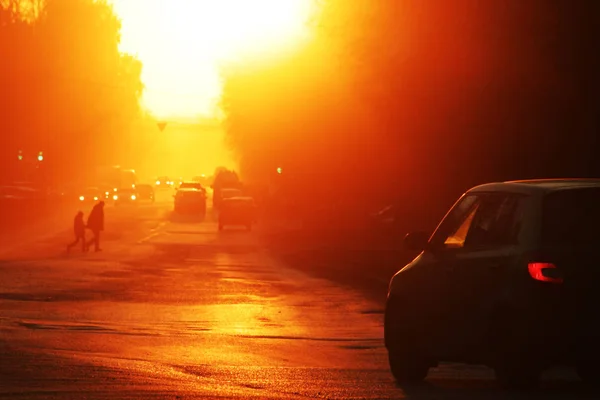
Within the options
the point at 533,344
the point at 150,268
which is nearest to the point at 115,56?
the point at 150,268

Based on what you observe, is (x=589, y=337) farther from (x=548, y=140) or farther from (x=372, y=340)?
(x=548, y=140)

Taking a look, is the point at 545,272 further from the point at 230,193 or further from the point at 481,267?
the point at 230,193

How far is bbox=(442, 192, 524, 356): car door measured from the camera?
10180 mm

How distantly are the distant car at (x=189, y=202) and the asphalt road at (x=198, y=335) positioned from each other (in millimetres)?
38960

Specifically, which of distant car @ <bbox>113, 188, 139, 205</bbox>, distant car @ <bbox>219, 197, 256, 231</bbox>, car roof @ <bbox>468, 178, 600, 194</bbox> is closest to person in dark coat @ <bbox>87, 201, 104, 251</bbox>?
distant car @ <bbox>219, 197, 256, 231</bbox>

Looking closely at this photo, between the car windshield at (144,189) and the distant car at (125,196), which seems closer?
the distant car at (125,196)

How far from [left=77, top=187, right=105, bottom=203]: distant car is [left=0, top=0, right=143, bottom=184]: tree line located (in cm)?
421

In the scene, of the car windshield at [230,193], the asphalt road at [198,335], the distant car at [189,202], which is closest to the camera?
the asphalt road at [198,335]

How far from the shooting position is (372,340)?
16.6 metres

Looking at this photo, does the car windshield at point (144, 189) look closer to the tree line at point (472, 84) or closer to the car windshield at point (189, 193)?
the car windshield at point (189, 193)

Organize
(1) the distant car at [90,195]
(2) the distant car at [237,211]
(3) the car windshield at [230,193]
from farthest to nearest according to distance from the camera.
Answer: (1) the distant car at [90,195] < (3) the car windshield at [230,193] < (2) the distant car at [237,211]

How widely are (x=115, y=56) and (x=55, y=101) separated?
1651 centimetres

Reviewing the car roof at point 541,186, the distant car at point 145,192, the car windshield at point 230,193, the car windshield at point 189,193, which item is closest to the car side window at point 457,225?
the car roof at point 541,186

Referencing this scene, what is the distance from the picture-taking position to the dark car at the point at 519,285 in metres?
9.71
